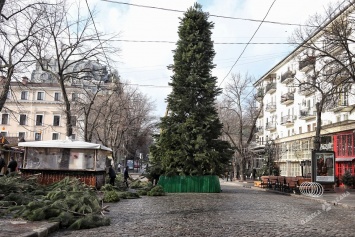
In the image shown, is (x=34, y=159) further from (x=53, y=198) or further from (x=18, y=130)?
(x=18, y=130)

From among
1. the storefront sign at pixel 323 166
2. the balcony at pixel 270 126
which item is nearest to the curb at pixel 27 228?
the storefront sign at pixel 323 166

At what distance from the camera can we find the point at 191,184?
26.7 meters

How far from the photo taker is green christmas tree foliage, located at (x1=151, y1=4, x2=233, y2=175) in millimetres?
26734

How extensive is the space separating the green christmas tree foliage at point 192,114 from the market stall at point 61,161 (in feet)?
16.1

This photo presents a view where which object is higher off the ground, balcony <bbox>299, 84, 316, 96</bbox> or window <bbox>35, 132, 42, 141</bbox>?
balcony <bbox>299, 84, 316, 96</bbox>

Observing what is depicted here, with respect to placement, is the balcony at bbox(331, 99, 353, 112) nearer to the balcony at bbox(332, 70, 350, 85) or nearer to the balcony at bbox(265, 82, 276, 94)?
the balcony at bbox(332, 70, 350, 85)

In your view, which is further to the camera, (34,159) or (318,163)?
(318,163)

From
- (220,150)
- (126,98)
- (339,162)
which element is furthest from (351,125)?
(126,98)

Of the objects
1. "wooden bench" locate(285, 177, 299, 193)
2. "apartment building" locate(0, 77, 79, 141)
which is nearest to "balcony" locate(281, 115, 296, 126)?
"wooden bench" locate(285, 177, 299, 193)

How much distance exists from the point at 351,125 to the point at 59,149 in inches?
983

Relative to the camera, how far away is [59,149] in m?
24.0

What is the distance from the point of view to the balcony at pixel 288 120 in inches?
2166

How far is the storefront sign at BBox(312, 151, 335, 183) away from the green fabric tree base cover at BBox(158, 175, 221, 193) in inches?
259

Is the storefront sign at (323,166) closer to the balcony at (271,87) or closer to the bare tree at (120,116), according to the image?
the bare tree at (120,116)
